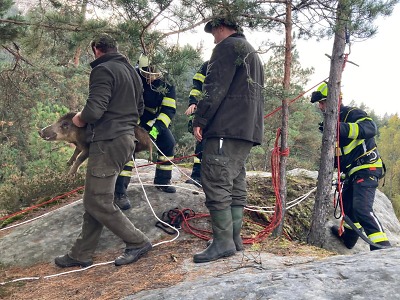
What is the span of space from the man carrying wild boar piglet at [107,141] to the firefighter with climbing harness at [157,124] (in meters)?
0.84

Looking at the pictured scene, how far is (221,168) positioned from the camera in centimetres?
388

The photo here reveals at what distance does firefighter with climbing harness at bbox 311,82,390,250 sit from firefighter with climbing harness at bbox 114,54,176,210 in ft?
6.87

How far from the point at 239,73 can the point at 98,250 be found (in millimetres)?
2720

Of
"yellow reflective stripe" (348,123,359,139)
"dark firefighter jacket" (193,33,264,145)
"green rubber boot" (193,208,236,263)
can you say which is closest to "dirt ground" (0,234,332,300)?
"green rubber boot" (193,208,236,263)

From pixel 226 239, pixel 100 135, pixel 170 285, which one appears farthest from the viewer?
pixel 100 135

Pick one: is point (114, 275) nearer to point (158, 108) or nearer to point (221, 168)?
point (221, 168)

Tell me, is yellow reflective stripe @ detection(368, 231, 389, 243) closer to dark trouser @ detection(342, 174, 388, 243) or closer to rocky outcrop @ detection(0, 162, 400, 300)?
dark trouser @ detection(342, 174, 388, 243)

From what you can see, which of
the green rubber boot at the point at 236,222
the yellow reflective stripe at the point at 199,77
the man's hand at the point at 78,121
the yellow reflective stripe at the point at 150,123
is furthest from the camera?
the yellow reflective stripe at the point at 199,77

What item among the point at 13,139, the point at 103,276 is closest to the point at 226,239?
the point at 103,276

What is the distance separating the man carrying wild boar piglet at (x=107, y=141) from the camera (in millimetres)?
4188

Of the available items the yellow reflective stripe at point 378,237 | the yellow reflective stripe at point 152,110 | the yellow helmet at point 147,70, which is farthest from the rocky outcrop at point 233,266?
the yellow helmet at point 147,70

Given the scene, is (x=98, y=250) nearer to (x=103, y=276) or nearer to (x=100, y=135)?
(x=103, y=276)

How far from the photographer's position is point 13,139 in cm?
1898

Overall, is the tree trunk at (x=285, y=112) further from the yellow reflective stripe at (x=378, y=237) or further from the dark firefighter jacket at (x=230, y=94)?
the yellow reflective stripe at (x=378, y=237)
